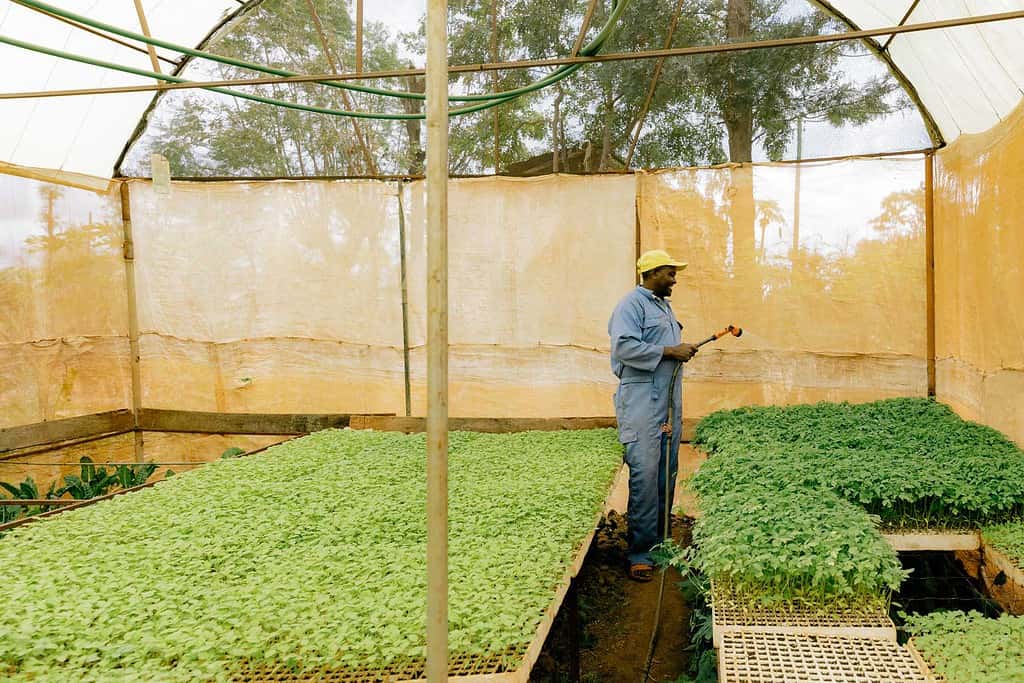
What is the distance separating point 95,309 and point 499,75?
14.0 feet

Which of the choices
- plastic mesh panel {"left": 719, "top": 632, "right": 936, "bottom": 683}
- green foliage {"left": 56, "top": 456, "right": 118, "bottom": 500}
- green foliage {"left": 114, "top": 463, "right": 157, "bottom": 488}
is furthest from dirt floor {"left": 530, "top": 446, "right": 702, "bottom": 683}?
green foliage {"left": 56, "top": 456, "right": 118, "bottom": 500}

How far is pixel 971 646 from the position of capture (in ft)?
7.97

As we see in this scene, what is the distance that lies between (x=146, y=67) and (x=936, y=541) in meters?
7.21

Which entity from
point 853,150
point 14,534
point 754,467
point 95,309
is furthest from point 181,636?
point 853,150

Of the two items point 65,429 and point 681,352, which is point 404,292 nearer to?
point 681,352

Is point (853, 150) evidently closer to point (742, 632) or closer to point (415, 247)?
point (415, 247)

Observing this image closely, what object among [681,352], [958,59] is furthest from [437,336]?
[958,59]

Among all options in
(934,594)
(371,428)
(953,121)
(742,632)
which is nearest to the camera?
(742,632)

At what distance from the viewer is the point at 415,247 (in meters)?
6.66

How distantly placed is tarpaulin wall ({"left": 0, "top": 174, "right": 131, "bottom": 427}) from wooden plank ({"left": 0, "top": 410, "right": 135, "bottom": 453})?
0.14 m

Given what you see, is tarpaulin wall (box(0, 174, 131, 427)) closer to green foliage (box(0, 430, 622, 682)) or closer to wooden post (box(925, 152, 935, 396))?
green foliage (box(0, 430, 622, 682))

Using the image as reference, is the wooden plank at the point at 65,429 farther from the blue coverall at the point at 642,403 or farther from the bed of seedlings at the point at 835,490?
the bed of seedlings at the point at 835,490

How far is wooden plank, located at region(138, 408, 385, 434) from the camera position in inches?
261

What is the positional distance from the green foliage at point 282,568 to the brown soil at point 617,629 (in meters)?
1.03
